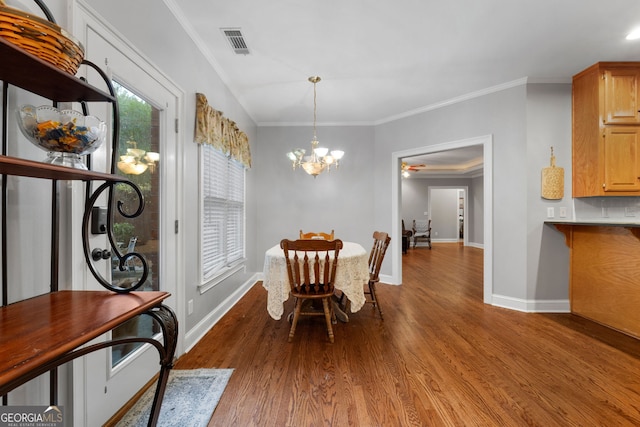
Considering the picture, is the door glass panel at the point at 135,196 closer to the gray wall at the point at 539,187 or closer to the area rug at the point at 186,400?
the area rug at the point at 186,400

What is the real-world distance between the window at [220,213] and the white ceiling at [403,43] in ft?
3.21

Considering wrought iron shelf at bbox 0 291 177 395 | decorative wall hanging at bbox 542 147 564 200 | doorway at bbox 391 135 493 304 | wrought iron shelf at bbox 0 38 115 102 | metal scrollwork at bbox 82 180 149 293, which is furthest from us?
doorway at bbox 391 135 493 304

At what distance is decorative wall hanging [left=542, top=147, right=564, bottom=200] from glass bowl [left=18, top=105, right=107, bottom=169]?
399 cm

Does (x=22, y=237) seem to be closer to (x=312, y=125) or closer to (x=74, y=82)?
(x=74, y=82)

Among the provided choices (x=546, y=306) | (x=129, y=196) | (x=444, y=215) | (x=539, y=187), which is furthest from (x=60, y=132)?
(x=444, y=215)

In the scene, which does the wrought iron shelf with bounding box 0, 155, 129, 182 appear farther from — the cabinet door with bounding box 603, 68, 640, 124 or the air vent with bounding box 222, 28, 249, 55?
the cabinet door with bounding box 603, 68, 640, 124

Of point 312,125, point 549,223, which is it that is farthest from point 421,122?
point 549,223

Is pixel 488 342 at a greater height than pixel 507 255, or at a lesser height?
lesser

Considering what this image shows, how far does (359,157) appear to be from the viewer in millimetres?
4695

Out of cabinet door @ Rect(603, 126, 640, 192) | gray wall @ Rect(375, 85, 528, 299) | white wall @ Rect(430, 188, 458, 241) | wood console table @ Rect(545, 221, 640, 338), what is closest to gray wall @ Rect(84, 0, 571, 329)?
gray wall @ Rect(375, 85, 528, 299)

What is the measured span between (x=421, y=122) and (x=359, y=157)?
1.09 m

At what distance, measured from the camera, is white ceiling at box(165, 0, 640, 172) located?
84.0 inches

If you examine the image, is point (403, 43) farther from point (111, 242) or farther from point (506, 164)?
point (111, 242)

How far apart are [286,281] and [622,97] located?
12.7 ft
